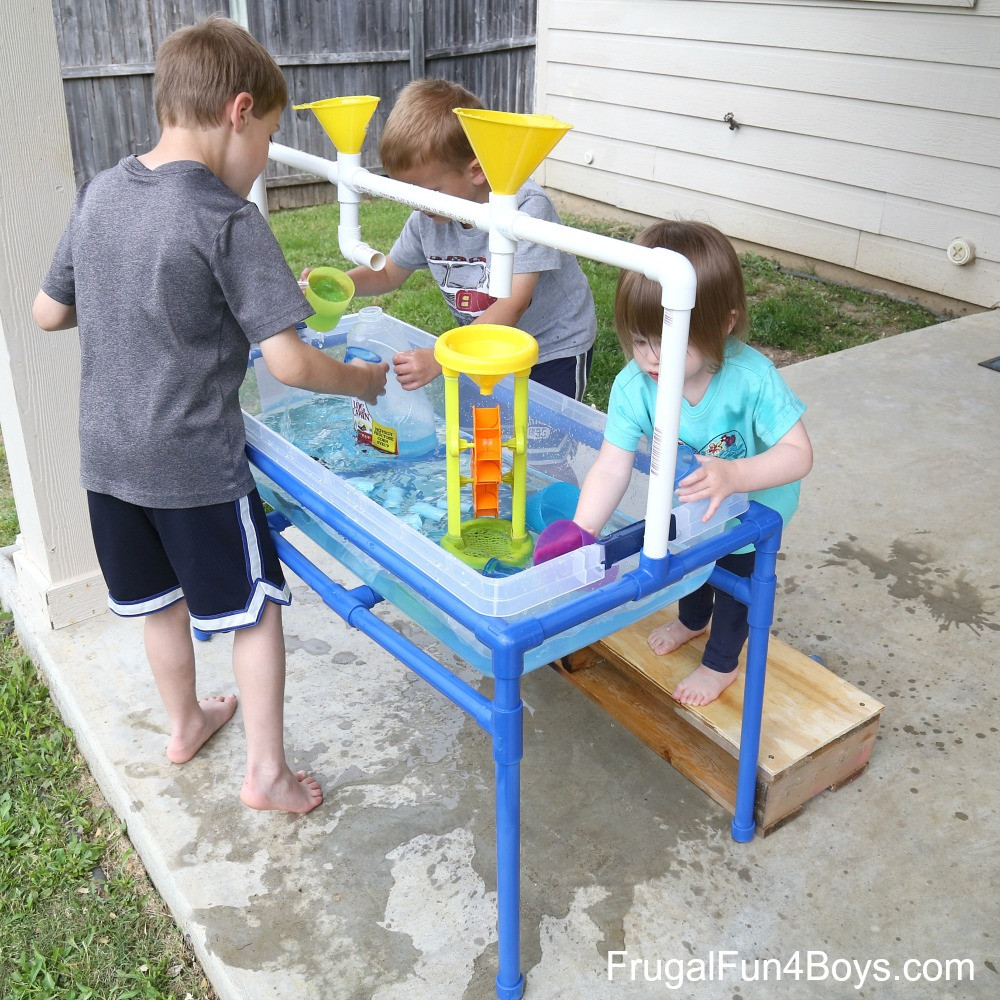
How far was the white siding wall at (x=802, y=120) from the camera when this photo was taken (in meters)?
4.77

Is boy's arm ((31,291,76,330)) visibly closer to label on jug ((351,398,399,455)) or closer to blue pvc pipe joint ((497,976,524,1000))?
label on jug ((351,398,399,455))

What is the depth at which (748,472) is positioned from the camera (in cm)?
162

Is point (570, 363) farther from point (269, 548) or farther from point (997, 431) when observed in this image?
point (997, 431)

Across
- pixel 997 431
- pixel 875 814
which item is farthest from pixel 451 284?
pixel 997 431

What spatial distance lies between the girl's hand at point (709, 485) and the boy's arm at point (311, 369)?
64 cm

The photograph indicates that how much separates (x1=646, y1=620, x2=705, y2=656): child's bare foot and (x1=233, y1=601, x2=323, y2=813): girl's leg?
79 centimetres

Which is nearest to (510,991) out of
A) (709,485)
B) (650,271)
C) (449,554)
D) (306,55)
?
(449,554)

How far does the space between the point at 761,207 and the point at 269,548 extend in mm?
4748

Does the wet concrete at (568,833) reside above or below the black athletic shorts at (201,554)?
below

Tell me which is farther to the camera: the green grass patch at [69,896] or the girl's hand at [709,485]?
the green grass patch at [69,896]

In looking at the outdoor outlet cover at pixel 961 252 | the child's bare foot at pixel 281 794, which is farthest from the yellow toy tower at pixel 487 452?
the outdoor outlet cover at pixel 961 252

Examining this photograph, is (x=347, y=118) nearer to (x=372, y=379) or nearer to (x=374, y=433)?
A: (x=372, y=379)
